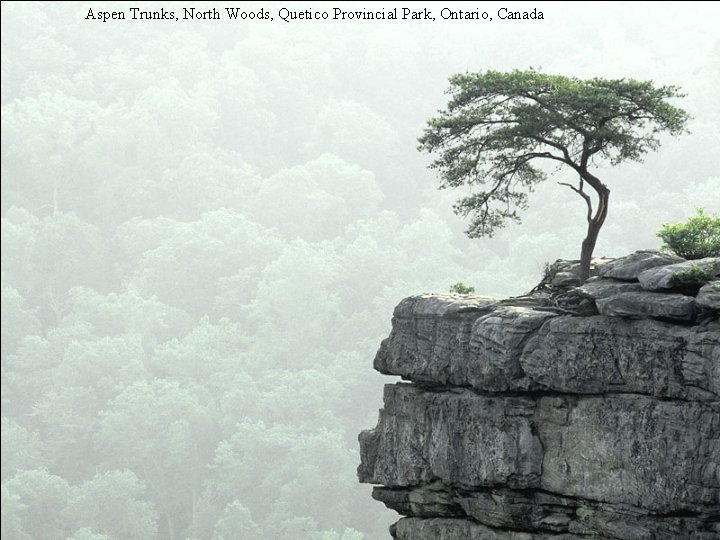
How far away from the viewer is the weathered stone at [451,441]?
85.0 ft

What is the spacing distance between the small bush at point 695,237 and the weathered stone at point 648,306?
2.66 meters

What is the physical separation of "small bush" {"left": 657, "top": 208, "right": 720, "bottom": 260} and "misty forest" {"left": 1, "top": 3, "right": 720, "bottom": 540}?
5730cm

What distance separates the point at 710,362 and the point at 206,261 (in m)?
106

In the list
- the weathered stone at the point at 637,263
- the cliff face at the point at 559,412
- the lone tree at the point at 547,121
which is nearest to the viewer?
the cliff face at the point at 559,412

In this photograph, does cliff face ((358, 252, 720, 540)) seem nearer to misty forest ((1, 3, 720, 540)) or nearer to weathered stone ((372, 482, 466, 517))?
weathered stone ((372, 482, 466, 517))

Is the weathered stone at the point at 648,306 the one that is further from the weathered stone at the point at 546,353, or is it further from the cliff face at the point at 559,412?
the weathered stone at the point at 546,353

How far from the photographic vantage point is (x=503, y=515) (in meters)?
26.2

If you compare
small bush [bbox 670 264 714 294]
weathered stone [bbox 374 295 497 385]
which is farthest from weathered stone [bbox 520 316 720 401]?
weathered stone [bbox 374 295 497 385]

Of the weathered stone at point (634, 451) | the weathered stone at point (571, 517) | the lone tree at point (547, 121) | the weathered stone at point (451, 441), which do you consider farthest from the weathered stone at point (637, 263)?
the weathered stone at point (571, 517)

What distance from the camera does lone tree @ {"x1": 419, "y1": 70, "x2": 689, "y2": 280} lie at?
28.5 metres

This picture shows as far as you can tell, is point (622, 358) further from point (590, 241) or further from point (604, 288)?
point (590, 241)

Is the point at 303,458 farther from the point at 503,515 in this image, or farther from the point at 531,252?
the point at 503,515

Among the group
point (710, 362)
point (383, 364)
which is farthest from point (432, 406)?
point (710, 362)

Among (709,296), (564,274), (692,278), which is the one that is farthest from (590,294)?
(564,274)
